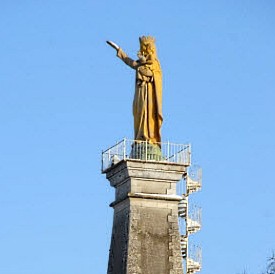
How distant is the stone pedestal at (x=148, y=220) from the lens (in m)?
60.4

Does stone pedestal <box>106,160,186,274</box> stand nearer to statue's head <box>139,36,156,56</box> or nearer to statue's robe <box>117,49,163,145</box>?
statue's robe <box>117,49,163,145</box>

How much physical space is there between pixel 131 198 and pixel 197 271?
6.91m

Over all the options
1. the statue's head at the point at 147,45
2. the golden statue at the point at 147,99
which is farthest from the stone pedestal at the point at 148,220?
the statue's head at the point at 147,45

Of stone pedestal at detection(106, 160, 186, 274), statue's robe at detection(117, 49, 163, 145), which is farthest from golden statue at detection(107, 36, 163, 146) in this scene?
stone pedestal at detection(106, 160, 186, 274)

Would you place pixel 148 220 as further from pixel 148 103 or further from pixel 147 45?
pixel 147 45

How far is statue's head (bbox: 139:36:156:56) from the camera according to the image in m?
63.1

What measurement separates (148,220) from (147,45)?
25.8 ft

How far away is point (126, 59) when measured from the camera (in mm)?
63406

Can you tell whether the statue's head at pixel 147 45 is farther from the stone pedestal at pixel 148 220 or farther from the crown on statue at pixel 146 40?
the stone pedestal at pixel 148 220

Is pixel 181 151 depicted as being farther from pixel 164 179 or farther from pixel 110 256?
pixel 110 256

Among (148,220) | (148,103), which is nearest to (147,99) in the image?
(148,103)

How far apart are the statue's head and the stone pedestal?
527 centimetres

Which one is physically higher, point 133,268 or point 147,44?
point 147,44

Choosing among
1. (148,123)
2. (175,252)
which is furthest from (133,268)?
(148,123)
